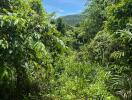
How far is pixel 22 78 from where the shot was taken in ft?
29.2

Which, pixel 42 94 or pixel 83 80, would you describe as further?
pixel 83 80

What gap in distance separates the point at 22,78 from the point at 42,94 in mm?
733

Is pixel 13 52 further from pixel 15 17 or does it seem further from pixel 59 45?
pixel 59 45

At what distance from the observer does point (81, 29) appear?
27.0 metres

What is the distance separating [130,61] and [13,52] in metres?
4.41

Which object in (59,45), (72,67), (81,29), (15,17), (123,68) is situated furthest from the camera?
(81,29)

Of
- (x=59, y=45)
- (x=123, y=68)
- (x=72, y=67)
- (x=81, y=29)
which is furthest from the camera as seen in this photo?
(x=81, y=29)

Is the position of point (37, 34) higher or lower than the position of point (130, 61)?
higher

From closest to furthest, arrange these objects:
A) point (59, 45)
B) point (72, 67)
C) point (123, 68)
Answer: point (59, 45), point (123, 68), point (72, 67)

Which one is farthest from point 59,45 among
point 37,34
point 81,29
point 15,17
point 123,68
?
point 81,29

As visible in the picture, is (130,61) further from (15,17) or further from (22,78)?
(15,17)

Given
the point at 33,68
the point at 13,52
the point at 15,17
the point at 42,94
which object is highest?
the point at 15,17

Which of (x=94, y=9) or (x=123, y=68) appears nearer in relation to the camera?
(x=123, y=68)

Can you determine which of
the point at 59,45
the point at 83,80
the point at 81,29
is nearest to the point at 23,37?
the point at 59,45
